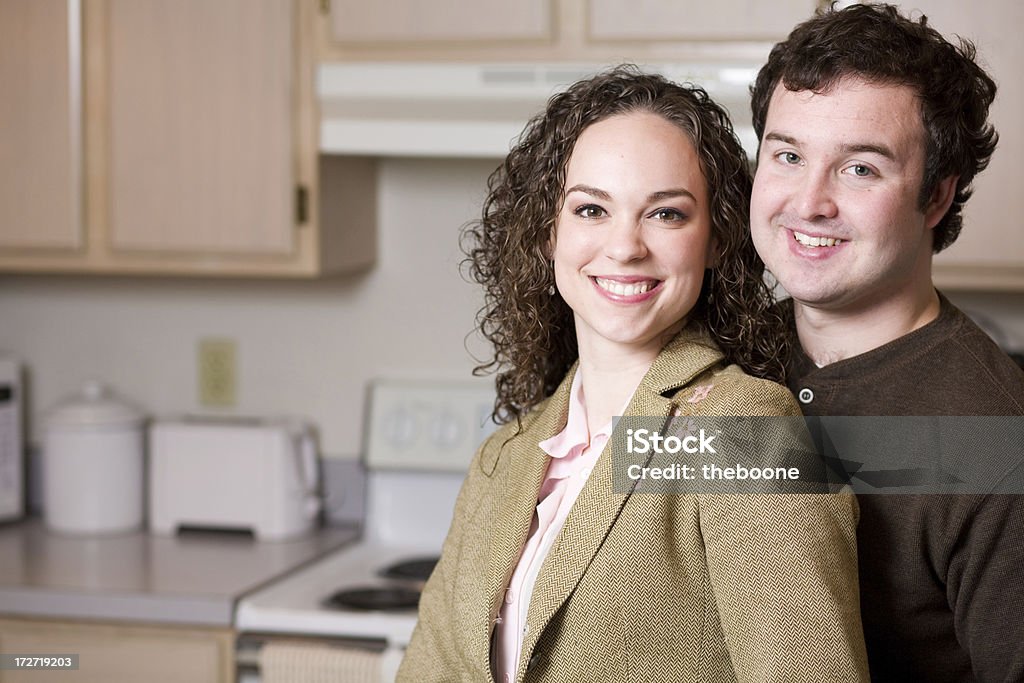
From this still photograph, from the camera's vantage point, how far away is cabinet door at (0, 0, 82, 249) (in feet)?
8.30

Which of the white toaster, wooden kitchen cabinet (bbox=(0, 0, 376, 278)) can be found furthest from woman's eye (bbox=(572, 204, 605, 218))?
the white toaster

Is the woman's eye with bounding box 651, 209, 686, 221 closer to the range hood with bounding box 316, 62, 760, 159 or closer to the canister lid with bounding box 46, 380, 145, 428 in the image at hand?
the range hood with bounding box 316, 62, 760, 159

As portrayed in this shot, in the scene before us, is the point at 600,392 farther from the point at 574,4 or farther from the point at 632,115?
the point at 574,4

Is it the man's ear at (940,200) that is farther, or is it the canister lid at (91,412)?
the canister lid at (91,412)

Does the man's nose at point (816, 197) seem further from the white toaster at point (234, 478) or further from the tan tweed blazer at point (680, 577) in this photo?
the white toaster at point (234, 478)

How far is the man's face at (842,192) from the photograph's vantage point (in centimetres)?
123

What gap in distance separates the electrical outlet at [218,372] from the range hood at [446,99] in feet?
2.27

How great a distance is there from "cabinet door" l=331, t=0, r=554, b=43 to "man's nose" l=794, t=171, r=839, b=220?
3.77 feet

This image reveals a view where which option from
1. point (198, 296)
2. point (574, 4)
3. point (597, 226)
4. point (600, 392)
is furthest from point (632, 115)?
point (198, 296)

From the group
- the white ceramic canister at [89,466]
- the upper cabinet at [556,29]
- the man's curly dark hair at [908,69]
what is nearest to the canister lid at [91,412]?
the white ceramic canister at [89,466]

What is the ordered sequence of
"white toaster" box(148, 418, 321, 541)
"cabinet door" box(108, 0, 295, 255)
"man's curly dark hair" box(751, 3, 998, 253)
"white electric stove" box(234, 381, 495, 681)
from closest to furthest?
"man's curly dark hair" box(751, 3, 998, 253) → "cabinet door" box(108, 0, 295, 255) → "white electric stove" box(234, 381, 495, 681) → "white toaster" box(148, 418, 321, 541)

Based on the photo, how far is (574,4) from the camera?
2.29 metres

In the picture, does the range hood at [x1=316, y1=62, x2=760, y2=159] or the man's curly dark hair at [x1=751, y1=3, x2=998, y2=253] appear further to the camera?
the range hood at [x1=316, y1=62, x2=760, y2=159]

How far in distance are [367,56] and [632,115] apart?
4.13 ft
